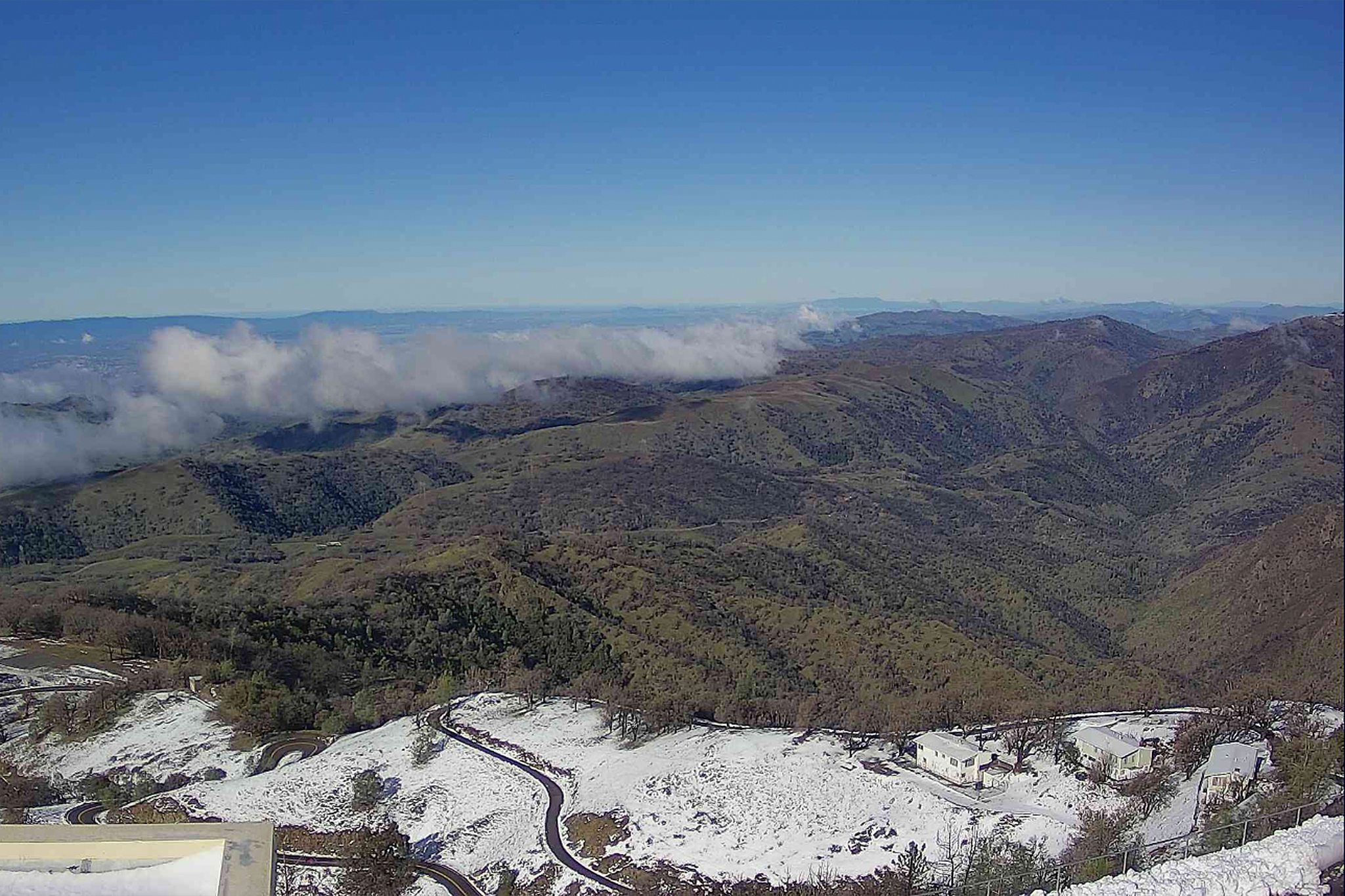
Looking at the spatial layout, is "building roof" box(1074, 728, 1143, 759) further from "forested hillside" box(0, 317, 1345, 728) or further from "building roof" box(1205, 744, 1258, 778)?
"forested hillside" box(0, 317, 1345, 728)

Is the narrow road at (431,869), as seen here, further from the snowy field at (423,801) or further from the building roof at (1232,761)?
the building roof at (1232,761)

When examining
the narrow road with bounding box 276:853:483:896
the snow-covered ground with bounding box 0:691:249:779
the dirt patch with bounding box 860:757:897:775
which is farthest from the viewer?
the snow-covered ground with bounding box 0:691:249:779

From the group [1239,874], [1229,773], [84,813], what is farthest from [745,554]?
[1239,874]

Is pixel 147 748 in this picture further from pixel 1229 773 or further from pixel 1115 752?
pixel 1229 773

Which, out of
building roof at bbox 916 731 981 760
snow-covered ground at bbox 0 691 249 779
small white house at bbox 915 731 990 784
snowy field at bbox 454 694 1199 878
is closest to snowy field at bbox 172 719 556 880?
snowy field at bbox 454 694 1199 878

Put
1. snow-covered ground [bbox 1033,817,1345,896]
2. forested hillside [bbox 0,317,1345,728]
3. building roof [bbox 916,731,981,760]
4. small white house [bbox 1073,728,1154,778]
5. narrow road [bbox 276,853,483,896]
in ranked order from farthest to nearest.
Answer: forested hillside [bbox 0,317,1345,728] < building roof [bbox 916,731,981,760] < small white house [bbox 1073,728,1154,778] < narrow road [bbox 276,853,483,896] < snow-covered ground [bbox 1033,817,1345,896]

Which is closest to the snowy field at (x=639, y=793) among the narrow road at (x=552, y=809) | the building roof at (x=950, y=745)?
the narrow road at (x=552, y=809)

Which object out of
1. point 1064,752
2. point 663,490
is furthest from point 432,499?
point 1064,752
